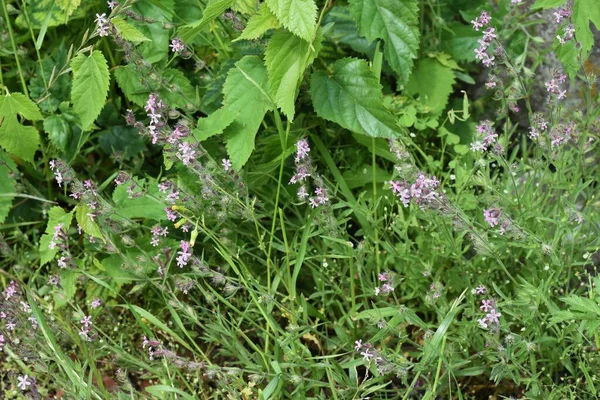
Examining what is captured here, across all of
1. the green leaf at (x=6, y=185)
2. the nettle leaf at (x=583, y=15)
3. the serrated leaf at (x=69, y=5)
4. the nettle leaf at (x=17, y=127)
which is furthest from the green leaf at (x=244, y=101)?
the nettle leaf at (x=583, y=15)

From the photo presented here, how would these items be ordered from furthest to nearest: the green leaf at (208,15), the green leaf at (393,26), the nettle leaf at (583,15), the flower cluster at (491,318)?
1. the green leaf at (393,26)
2. the nettle leaf at (583,15)
3. the green leaf at (208,15)
4. the flower cluster at (491,318)

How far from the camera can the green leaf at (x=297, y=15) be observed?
2.17 meters

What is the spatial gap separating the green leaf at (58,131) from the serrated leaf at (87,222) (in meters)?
0.31

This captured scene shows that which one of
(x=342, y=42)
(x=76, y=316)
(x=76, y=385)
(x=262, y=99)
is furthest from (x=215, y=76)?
(x=76, y=385)

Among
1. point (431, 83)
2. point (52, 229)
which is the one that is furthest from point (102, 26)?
A: point (431, 83)

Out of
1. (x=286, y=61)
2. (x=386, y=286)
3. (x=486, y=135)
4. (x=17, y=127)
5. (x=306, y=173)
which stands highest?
(x=286, y=61)

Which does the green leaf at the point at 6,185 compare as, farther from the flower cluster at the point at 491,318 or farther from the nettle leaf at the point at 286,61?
the flower cluster at the point at 491,318

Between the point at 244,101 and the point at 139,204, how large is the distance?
499 mm

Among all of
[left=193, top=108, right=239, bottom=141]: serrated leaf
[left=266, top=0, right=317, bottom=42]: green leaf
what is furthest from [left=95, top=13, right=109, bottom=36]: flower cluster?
[left=266, top=0, right=317, bottom=42]: green leaf

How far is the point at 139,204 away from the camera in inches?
104

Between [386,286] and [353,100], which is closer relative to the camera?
[386,286]

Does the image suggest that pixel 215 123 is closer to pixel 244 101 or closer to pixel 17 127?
pixel 244 101

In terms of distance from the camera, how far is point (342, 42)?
2.99 meters

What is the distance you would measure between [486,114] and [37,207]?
1.77 metres
